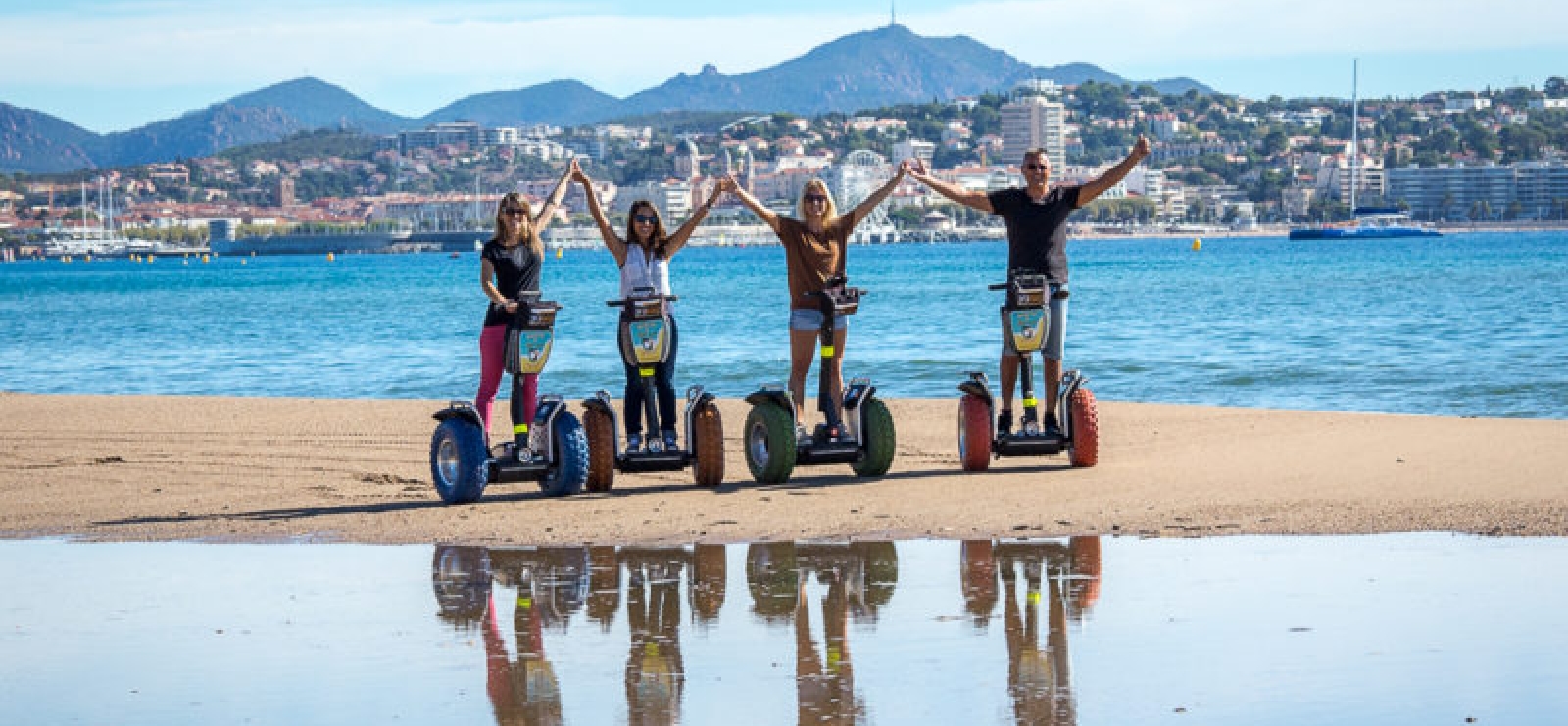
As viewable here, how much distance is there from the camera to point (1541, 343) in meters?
29.2

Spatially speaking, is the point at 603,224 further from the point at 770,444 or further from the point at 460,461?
the point at 460,461

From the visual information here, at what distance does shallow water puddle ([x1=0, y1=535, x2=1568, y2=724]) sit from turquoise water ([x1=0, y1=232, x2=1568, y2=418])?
11786mm

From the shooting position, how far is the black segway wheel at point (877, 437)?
1116 cm

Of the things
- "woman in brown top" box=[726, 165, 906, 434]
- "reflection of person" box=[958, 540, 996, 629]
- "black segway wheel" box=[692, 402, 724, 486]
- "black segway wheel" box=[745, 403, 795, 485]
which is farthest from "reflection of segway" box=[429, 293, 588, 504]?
"reflection of person" box=[958, 540, 996, 629]

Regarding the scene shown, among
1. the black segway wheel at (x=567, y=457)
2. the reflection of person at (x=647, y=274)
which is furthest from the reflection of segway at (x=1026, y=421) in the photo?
the black segway wheel at (x=567, y=457)

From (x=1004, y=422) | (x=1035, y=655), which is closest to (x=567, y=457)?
(x=1004, y=422)

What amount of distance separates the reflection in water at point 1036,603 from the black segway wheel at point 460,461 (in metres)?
2.93

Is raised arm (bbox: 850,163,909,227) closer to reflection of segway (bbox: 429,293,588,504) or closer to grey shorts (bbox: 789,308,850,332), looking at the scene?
grey shorts (bbox: 789,308,850,332)

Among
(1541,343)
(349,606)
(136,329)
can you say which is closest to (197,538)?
(349,606)

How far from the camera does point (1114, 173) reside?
11141 mm

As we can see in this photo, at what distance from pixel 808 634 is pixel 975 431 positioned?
15.0 ft

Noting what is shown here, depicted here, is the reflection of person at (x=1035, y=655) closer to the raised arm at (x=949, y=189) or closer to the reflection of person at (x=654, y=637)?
the reflection of person at (x=654, y=637)

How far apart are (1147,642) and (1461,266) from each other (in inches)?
3236

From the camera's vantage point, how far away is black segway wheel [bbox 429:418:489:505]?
1052 centimetres
